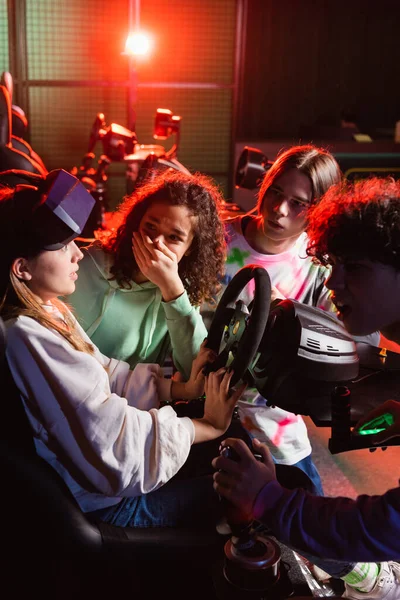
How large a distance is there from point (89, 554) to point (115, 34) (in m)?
7.44

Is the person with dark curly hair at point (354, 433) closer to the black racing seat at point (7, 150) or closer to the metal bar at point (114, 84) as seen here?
the black racing seat at point (7, 150)

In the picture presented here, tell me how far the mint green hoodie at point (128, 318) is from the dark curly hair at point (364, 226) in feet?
1.87

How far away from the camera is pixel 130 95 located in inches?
306

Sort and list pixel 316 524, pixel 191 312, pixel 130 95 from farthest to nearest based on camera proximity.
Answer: pixel 130 95 < pixel 191 312 < pixel 316 524

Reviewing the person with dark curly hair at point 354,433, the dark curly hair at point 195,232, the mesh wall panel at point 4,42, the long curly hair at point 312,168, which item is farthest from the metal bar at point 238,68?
the person with dark curly hair at point 354,433

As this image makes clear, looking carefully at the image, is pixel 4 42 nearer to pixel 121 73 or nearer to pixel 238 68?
pixel 121 73

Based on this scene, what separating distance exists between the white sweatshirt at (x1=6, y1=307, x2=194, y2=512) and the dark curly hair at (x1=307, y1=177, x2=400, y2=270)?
482 mm

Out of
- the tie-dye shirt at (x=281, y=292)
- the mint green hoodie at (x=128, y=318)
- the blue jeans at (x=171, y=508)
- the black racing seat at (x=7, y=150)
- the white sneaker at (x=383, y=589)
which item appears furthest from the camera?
the black racing seat at (x=7, y=150)

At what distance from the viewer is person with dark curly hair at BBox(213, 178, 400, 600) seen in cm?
114

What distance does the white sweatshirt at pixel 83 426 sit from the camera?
51.4 inches

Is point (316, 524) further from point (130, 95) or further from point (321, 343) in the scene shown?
point (130, 95)

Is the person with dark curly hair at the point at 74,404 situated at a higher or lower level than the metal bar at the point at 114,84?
lower

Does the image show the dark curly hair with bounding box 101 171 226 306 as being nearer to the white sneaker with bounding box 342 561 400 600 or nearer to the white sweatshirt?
the white sweatshirt

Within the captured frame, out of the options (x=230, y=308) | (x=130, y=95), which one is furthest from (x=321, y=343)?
(x=130, y=95)
